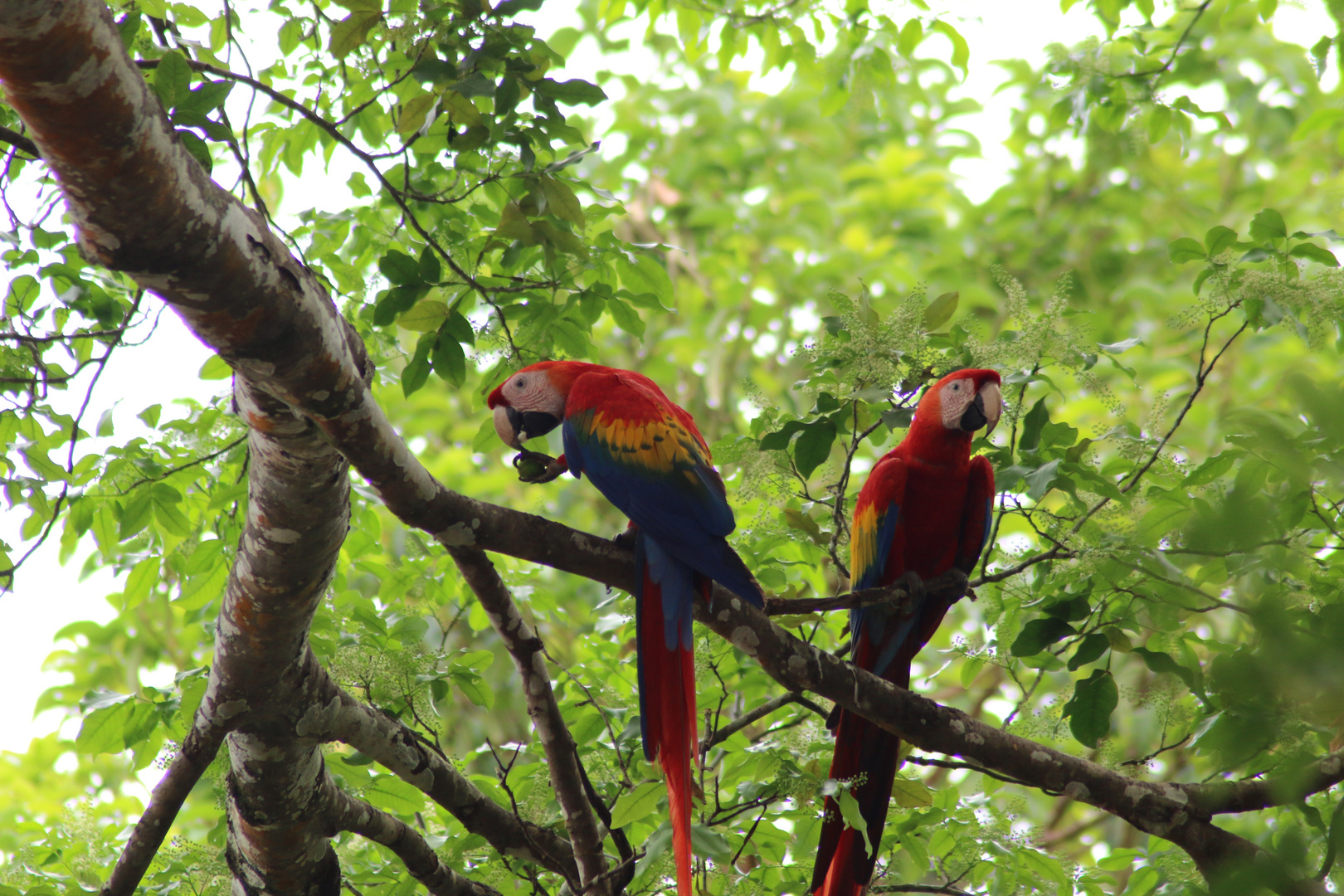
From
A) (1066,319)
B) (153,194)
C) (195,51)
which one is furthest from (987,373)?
(195,51)

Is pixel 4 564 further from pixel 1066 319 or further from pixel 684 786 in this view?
pixel 1066 319

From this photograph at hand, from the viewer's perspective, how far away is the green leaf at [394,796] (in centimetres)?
215

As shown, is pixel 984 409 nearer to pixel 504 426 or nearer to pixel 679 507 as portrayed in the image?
pixel 679 507

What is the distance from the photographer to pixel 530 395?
216 centimetres

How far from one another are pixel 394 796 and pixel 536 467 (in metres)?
0.89

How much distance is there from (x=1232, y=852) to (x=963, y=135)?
4.98 m

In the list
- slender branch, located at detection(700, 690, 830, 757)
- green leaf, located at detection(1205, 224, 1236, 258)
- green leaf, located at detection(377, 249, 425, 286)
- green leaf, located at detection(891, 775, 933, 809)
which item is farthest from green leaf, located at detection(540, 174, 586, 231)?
green leaf, located at detection(891, 775, 933, 809)

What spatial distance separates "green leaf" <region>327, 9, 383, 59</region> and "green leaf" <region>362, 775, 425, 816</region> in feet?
5.30

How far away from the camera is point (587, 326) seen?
219cm

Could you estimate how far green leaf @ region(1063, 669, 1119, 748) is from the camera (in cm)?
180

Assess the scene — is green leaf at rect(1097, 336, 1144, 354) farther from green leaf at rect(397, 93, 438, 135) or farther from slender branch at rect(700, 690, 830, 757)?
green leaf at rect(397, 93, 438, 135)

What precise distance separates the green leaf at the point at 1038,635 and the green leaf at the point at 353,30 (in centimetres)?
175

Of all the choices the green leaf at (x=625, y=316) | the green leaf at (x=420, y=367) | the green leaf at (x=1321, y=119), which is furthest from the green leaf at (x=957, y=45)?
the green leaf at (x=420, y=367)

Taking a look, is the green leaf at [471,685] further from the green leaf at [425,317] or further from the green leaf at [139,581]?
the green leaf at [139,581]
